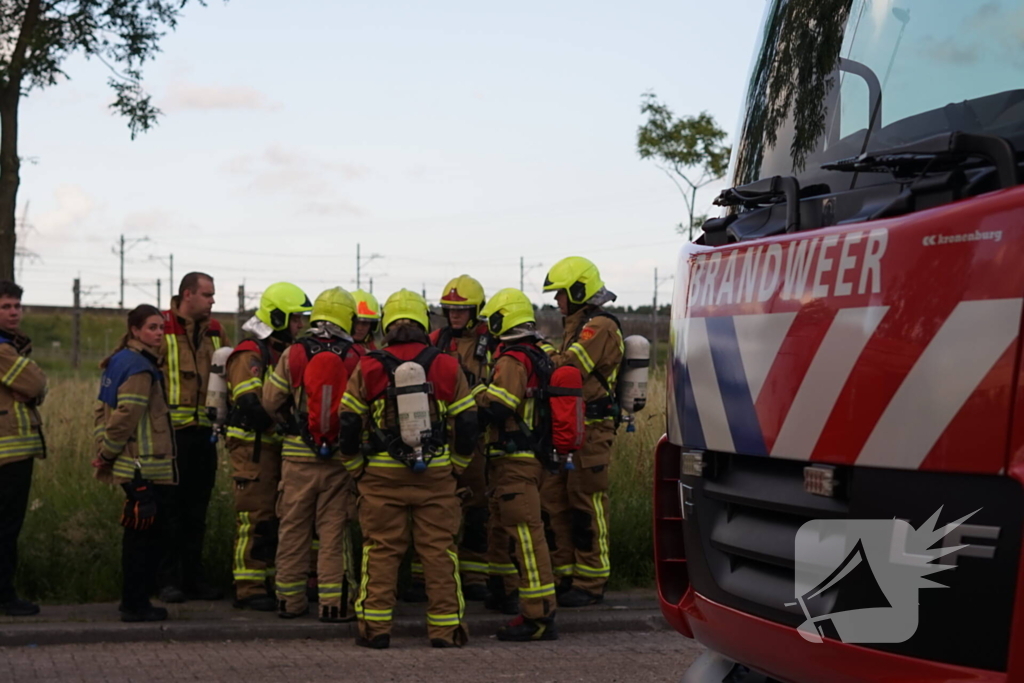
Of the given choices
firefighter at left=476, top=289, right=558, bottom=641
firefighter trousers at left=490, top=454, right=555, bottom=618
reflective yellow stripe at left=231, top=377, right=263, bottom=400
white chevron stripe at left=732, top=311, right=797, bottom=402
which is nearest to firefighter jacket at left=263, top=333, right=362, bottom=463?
reflective yellow stripe at left=231, top=377, right=263, bottom=400

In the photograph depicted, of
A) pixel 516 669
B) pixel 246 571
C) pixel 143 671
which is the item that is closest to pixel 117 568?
pixel 246 571

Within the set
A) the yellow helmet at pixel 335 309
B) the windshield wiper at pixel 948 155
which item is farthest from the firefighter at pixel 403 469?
the windshield wiper at pixel 948 155

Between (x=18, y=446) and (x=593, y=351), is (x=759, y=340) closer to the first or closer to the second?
(x=593, y=351)

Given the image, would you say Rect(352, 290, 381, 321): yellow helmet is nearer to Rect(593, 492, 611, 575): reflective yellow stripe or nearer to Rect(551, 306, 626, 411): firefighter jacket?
Rect(551, 306, 626, 411): firefighter jacket

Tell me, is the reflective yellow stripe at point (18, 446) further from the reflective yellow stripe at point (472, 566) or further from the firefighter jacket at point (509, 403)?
the reflective yellow stripe at point (472, 566)

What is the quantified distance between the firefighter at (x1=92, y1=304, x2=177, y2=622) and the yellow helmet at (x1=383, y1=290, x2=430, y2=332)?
149cm

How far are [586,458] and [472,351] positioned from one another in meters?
1.15

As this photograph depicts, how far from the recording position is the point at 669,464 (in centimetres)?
392

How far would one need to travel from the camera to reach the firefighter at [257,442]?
27.2 feet

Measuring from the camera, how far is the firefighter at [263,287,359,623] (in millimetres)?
7914

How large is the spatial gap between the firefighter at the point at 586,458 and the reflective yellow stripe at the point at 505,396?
103 centimetres

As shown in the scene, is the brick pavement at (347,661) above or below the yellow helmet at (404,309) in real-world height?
below

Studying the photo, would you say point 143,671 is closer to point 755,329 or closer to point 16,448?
point 16,448

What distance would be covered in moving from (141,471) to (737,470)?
5048mm
